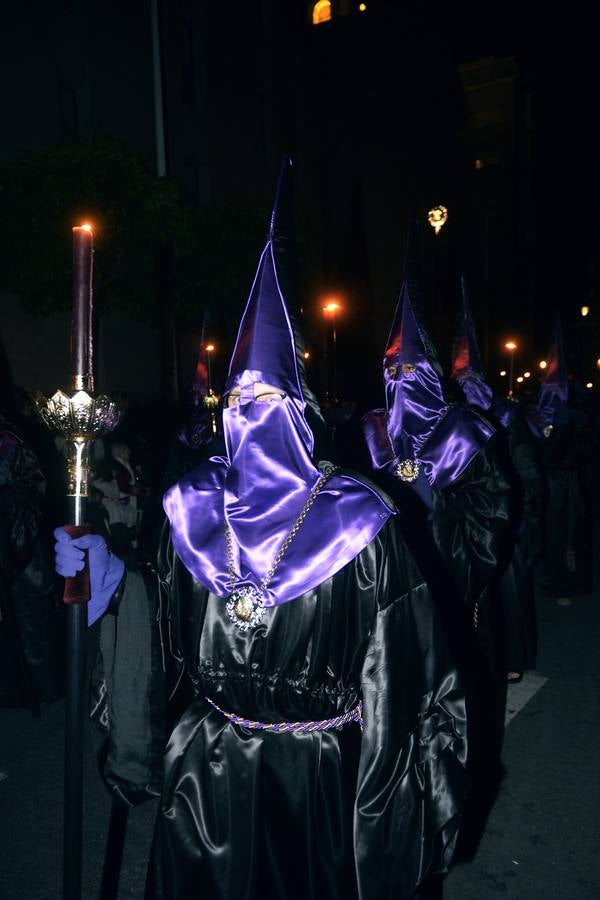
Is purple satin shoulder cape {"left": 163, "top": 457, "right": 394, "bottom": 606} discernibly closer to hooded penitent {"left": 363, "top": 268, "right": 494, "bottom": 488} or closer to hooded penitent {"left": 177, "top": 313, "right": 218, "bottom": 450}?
hooded penitent {"left": 363, "top": 268, "right": 494, "bottom": 488}

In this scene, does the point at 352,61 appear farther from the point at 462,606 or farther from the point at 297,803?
the point at 297,803

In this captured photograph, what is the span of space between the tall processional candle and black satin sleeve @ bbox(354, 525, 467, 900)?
3.49 feet

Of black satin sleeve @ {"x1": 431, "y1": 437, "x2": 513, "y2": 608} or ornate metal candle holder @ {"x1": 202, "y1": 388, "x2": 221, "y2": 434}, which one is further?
ornate metal candle holder @ {"x1": 202, "y1": 388, "x2": 221, "y2": 434}

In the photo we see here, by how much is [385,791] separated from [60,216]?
10766mm

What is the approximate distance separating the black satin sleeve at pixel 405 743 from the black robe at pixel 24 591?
3820 mm

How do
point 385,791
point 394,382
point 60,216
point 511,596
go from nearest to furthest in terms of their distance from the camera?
point 385,791, point 394,382, point 511,596, point 60,216

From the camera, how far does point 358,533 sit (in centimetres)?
221

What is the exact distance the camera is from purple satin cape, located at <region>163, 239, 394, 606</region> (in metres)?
2.22

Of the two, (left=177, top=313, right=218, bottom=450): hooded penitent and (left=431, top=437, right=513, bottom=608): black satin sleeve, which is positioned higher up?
(left=177, top=313, right=218, bottom=450): hooded penitent

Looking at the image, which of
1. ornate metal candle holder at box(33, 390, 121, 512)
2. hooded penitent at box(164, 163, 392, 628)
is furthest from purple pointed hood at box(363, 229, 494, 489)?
ornate metal candle holder at box(33, 390, 121, 512)

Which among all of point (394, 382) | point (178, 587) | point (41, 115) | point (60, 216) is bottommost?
point (178, 587)

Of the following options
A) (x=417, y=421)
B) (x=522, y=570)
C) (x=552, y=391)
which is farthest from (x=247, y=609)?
(x=552, y=391)

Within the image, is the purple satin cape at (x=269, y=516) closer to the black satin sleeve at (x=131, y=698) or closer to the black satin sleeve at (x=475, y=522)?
the black satin sleeve at (x=131, y=698)

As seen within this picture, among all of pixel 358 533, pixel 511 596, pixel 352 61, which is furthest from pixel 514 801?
pixel 352 61
